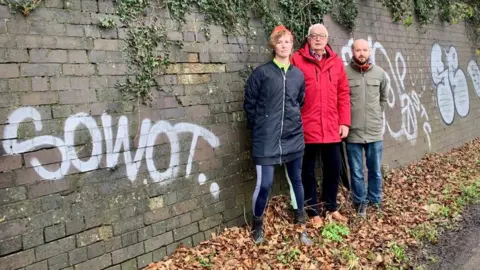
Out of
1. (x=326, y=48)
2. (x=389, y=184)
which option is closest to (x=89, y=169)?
(x=326, y=48)

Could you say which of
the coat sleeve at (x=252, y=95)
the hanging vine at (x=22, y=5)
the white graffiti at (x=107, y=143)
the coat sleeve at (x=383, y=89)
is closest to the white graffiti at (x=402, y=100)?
the coat sleeve at (x=383, y=89)

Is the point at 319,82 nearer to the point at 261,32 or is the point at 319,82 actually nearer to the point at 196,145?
the point at 261,32

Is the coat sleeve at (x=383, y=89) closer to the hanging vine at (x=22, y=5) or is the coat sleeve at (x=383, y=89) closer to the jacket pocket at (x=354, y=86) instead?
the jacket pocket at (x=354, y=86)

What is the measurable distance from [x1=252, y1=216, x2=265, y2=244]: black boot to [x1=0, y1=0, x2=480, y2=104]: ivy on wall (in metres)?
1.54

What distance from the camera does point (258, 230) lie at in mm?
4211

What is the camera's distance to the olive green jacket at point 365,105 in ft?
16.4

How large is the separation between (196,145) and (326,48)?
1.79 m

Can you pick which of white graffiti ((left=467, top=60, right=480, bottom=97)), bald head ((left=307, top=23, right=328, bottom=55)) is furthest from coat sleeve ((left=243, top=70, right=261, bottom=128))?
white graffiti ((left=467, top=60, right=480, bottom=97))

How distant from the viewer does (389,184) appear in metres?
6.24

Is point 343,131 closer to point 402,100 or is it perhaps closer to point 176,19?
point 176,19

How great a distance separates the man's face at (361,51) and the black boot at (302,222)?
1.90m

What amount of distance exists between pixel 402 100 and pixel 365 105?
2674 millimetres

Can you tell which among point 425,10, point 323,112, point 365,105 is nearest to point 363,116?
point 365,105

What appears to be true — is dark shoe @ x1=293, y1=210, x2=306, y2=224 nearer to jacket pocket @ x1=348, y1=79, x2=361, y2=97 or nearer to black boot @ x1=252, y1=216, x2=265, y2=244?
black boot @ x1=252, y1=216, x2=265, y2=244
